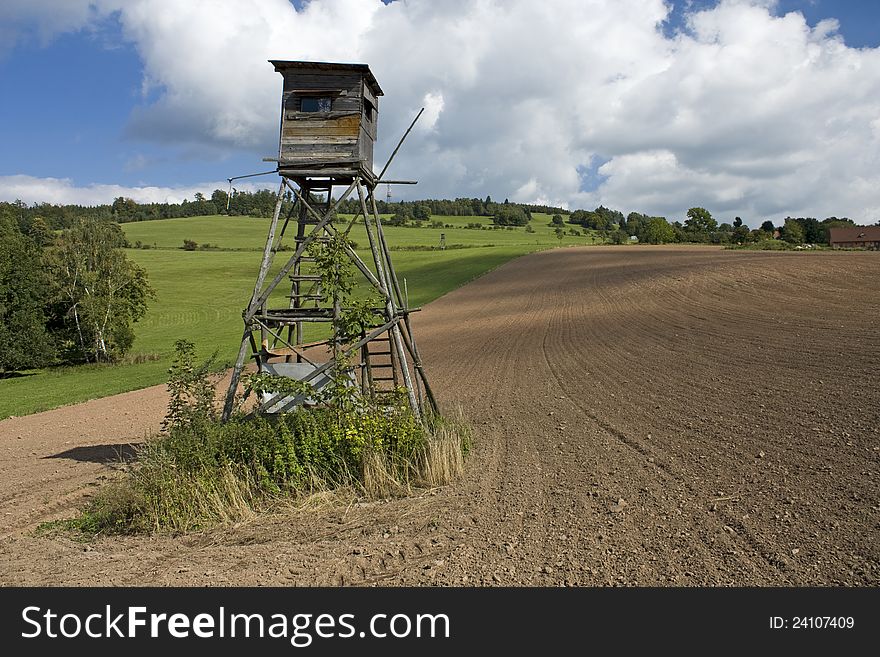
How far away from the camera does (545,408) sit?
1466cm

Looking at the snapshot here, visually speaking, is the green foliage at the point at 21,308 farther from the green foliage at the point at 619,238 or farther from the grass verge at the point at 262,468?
the green foliage at the point at 619,238

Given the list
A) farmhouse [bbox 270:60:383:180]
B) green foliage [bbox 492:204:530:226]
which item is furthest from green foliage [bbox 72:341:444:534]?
green foliage [bbox 492:204:530:226]

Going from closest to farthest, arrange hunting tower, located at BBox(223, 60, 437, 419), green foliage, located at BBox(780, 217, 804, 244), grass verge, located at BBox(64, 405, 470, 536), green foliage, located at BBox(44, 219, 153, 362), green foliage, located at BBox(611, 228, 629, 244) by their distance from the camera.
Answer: grass verge, located at BBox(64, 405, 470, 536), hunting tower, located at BBox(223, 60, 437, 419), green foliage, located at BBox(44, 219, 153, 362), green foliage, located at BBox(611, 228, 629, 244), green foliage, located at BBox(780, 217, 804, 244)

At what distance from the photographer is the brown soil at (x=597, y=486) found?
6.81 m

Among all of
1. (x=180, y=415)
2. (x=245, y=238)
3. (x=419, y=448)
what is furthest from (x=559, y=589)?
(x=245, y=238)

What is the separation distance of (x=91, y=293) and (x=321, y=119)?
3261cm

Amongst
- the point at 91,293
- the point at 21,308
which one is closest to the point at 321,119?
the point at 91,293

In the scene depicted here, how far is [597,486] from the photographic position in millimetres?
9164

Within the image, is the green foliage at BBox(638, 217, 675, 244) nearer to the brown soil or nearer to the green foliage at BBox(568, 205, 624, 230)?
the green foliage at BBox(568, 205, 624, 230)

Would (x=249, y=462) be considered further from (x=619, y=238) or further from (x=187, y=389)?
(x=619, y=238)

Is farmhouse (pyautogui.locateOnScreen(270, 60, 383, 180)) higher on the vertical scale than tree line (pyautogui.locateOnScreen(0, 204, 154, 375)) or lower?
higher

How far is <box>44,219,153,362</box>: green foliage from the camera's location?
128 ft

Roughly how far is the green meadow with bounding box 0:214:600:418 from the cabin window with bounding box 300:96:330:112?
150 inches

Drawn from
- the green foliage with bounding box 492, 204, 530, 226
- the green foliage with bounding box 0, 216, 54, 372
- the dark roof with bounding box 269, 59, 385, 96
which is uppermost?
the green foliage with bounding box 492, 204, 530, 226
